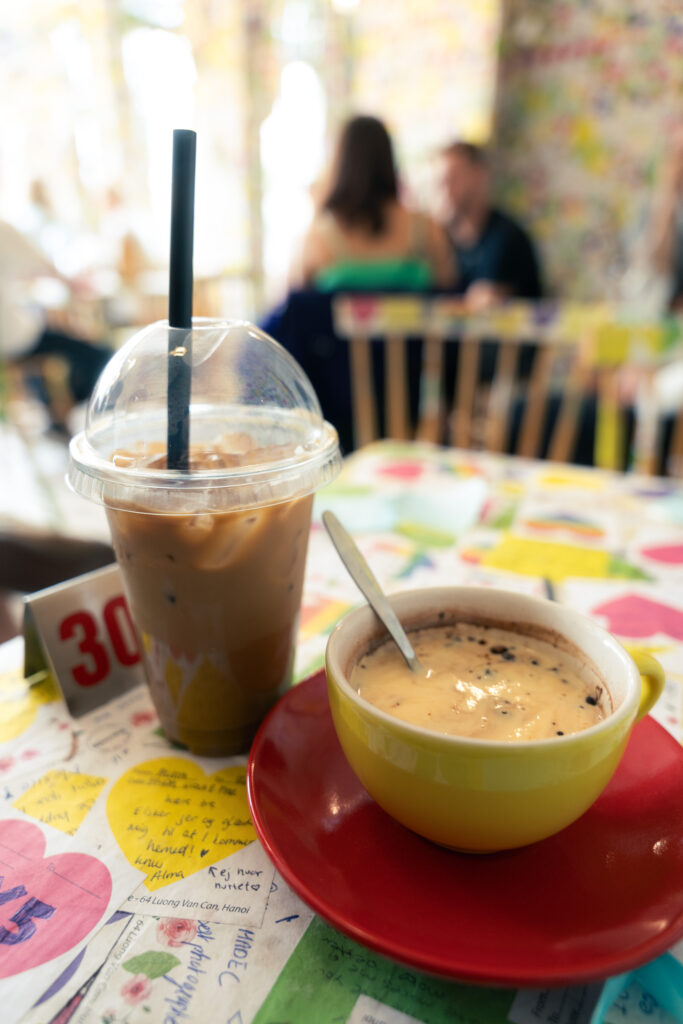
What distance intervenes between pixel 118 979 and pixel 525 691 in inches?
12.0

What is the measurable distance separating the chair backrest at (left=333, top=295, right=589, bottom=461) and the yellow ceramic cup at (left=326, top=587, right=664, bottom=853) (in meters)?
1.37

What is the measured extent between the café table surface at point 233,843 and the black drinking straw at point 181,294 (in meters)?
0.25

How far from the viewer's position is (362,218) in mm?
2598

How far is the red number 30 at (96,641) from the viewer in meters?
0.60

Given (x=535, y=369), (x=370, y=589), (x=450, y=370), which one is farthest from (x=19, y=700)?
(x=450, y=370)

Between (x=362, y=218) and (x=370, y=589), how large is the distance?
2398mm

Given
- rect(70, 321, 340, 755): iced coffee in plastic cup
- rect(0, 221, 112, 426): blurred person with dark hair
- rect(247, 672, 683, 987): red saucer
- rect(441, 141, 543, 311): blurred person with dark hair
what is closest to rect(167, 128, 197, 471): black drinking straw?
rect(70, 321, 340, 755): iced coffee in plastic cup

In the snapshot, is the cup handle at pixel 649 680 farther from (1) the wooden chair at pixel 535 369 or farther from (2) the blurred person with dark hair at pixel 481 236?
(2) the blurred person with dark hair at pixel 481 236

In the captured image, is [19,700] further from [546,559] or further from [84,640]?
[546,559]

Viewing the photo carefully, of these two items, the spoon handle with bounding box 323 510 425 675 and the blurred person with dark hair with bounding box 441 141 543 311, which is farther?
the blurred person with dark hair with bounding box 441 141 543 311

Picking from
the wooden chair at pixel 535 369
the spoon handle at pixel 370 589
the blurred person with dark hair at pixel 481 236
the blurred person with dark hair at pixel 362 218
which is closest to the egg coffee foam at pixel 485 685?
the spoon handle at pixel 370 589

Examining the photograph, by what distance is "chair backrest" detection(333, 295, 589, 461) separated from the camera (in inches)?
69.7

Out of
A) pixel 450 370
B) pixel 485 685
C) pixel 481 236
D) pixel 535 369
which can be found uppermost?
pixel 481 236

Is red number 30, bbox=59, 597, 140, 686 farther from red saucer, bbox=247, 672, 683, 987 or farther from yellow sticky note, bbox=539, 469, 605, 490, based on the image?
yellow sticky note, bbox=539, 469, 605, 490
